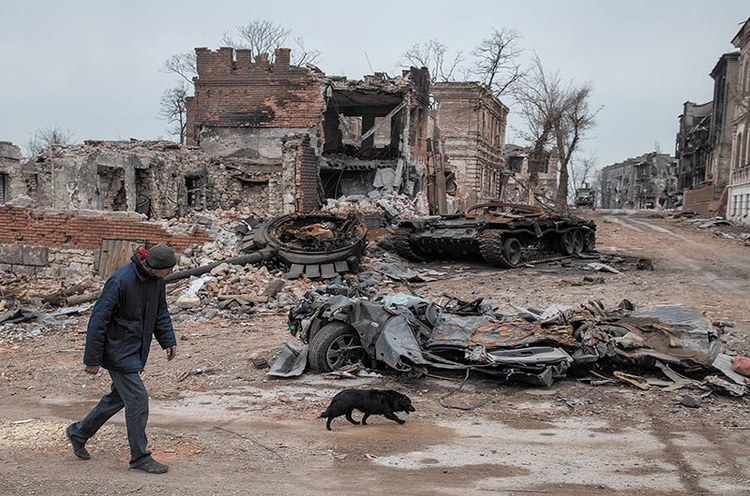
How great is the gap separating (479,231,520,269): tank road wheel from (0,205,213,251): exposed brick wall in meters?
6.17

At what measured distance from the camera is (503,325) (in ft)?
24.2

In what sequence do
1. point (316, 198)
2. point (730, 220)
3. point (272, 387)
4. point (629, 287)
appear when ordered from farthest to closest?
point (730, 220), point (316, 198), point (629, 287), point (272, 387)

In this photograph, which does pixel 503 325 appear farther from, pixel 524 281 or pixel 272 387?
pixel 524 281

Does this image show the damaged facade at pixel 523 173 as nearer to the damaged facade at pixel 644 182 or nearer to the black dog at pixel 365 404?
the damaged facade at pixel 644 182

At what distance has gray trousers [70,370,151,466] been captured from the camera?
14.4 feet

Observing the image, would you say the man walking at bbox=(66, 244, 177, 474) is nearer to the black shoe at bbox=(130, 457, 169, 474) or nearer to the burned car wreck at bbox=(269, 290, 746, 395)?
the black shoe at bbox=(130, 457, 169, 474)

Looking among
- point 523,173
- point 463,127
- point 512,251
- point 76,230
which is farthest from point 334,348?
point 523,173

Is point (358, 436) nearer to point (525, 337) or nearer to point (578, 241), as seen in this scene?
point (525, 337)

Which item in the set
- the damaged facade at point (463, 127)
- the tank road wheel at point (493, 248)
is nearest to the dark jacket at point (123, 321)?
the tank road wheel at point (493, 248)

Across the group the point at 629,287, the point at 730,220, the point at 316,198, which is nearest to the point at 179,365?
the point at 629,287

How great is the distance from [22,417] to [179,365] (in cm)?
214

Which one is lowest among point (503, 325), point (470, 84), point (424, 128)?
point (503, 325)

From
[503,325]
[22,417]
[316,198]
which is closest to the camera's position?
[22,417]

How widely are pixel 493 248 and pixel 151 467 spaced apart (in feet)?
40.1
